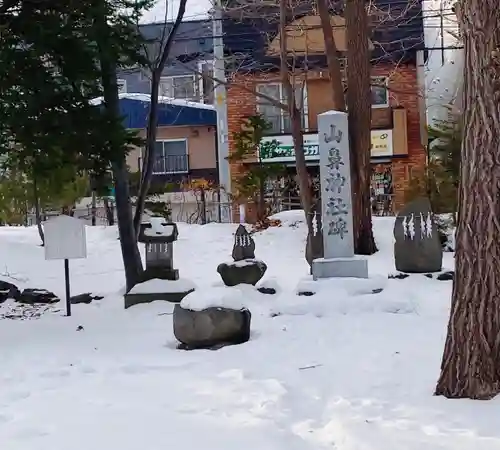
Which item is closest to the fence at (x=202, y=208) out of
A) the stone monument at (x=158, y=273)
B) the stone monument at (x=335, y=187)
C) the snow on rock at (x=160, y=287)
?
the stone monument at (x=158, y=273)

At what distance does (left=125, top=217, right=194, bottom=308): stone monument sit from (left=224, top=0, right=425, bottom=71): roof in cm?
1159

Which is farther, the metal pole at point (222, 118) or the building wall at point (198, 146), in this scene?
the building wall at point (198, 146)

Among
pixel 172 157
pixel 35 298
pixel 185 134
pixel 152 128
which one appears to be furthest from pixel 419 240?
pixel 185 134

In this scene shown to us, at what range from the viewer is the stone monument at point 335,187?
32.0 feet

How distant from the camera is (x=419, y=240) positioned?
35.4 feet

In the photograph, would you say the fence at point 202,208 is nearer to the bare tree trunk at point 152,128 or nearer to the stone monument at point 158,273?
the bare tree trunk at point 152,128

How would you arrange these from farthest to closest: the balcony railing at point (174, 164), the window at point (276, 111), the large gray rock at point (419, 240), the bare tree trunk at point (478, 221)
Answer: the balcony railing at point (174, 164)
the window at point (276, 111)
the large gray rock at point (419, 240)
the bare tree trunk at point (478, 221)

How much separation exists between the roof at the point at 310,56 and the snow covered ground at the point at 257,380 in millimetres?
12300

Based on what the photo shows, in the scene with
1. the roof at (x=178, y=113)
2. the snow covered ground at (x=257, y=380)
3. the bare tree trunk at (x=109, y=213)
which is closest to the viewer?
the snow covered ground at (x=257, y=380)

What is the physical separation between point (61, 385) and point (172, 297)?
3.57 metres

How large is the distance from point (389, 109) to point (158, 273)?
13279mm

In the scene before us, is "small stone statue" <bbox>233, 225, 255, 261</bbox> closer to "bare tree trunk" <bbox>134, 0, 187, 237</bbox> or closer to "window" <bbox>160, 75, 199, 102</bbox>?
"bare tree trunk" <bbox>134, 0, 187, 237</bbox>

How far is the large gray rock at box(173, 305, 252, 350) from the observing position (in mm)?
6633

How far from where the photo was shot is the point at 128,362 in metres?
6.20
